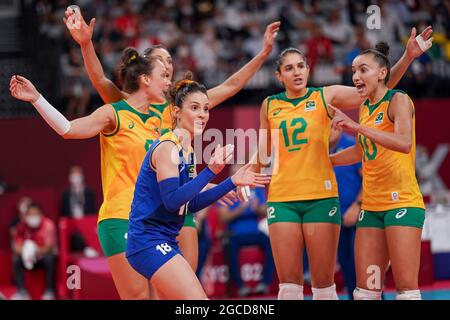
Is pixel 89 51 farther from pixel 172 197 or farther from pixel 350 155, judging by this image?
pixel 350 155

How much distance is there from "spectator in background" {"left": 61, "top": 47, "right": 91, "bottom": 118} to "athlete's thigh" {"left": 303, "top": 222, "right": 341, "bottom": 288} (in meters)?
9.18

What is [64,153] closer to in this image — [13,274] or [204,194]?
[13,274]

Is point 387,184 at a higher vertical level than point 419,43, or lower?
lower

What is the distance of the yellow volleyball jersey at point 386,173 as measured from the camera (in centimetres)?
741

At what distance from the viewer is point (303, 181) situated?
25.6ft

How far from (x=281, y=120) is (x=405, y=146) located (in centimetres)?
121

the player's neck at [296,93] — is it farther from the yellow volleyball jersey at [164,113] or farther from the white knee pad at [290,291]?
the white knee pad at [290,291]

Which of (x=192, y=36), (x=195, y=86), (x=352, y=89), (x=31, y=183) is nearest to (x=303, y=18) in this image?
(x=192, y=36)

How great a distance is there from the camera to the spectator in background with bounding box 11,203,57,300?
13367mm

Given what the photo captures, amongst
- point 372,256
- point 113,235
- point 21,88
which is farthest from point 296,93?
point 21,88

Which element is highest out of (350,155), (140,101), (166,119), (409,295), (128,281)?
(140,101)

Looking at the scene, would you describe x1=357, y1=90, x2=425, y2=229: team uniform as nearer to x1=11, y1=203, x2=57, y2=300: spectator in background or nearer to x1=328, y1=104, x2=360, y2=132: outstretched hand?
x1=328, y1=104, x2=360, y2=132: outstretched hand

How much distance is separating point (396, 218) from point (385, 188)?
276 millimetres

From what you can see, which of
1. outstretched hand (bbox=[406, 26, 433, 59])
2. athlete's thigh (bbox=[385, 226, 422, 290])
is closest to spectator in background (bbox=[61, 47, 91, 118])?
outstretched hand (bbox=[406, 26, 433, 59])
